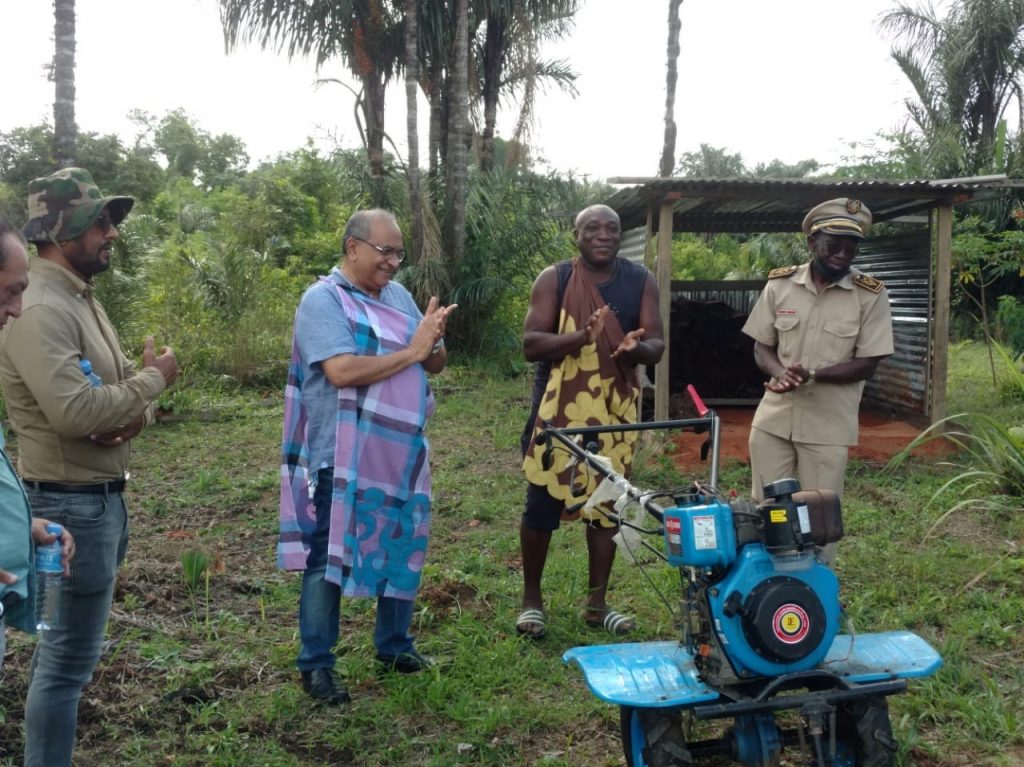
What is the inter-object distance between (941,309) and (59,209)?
7.78 meters

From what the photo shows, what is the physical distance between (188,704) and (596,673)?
178 centimetres

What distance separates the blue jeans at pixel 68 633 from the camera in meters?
2.67

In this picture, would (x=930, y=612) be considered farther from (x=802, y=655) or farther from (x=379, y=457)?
(x=379, y=457)

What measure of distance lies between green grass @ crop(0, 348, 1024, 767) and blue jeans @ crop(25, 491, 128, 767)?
0.64 m

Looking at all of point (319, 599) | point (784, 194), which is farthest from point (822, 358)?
point (784, 194)

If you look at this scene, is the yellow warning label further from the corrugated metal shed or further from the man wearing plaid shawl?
the corrugated metal shed

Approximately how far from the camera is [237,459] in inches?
322

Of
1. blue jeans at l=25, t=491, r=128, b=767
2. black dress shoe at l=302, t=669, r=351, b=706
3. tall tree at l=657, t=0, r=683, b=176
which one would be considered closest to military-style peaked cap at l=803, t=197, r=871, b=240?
black dress shoe at l=302, t=669, r=351, b=706

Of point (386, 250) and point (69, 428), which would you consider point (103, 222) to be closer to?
point (69, 428)

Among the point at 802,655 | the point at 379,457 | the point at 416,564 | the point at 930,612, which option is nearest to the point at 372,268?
the point at 379,457

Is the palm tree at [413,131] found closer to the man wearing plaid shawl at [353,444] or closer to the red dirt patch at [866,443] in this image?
the red dirt patch at [866,443]

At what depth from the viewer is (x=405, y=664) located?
12.9 ft

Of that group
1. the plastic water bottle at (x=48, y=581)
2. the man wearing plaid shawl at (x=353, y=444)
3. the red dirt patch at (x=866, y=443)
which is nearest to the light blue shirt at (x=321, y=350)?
the man wearing plaid shawl at (x=353, y=444)

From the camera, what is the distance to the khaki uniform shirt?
4.14 m
